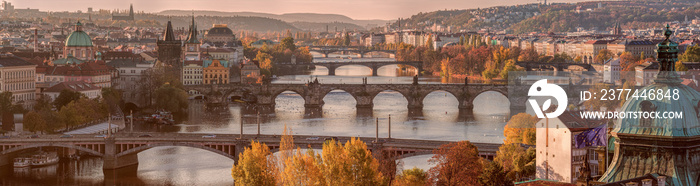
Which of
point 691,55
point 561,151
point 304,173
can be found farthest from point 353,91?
point 561,151

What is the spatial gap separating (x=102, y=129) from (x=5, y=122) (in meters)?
3.74

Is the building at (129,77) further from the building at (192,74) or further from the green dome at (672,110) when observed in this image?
the green dome at (672,110)

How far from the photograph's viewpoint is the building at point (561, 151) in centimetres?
1947

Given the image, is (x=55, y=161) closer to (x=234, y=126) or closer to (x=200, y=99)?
(x=234, y=126)

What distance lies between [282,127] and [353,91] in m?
16.6

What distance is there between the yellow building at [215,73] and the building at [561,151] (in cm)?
4856

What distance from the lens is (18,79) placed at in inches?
1900

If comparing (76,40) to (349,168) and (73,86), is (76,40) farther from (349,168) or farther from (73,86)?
(349,168)

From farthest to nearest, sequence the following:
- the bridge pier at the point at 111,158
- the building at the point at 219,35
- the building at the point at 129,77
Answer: the building at the point at 219,35 < the building at the point at 129,77 < the bridge pier at the point at 111,158

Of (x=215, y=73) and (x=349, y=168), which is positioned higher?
(x=215, y=73)

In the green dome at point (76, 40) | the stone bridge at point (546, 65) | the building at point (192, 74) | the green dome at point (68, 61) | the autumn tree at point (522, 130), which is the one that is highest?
the green dome at point (76, 40)

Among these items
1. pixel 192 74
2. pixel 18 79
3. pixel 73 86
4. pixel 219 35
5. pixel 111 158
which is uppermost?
pixel 219 35

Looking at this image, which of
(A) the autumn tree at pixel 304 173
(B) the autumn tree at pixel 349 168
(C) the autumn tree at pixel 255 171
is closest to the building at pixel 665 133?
(B) the autumn tree at pixel 349 168

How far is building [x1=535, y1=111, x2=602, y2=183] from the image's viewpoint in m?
19.5
